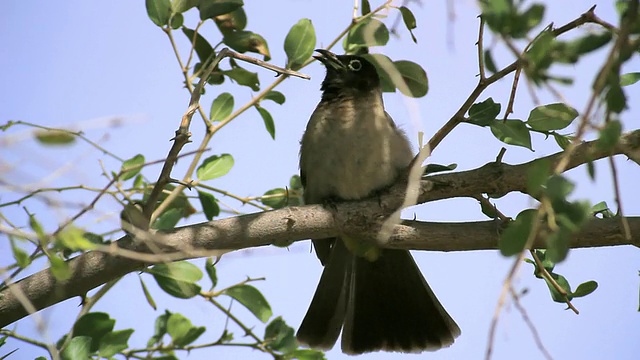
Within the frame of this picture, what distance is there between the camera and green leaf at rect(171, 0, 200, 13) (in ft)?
13.0

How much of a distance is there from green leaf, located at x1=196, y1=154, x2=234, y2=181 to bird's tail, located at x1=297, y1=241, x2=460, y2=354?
3.80ft

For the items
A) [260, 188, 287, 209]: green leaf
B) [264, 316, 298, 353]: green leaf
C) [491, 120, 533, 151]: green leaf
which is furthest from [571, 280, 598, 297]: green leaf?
[260, 188, 287, 209]: green leaf

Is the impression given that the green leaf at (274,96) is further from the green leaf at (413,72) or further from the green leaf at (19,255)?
the green leaf at (19,255)

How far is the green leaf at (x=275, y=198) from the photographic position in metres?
4.62

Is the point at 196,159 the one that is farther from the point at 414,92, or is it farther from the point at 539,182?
the point at 539,182

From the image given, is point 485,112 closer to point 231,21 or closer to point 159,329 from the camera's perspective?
point 231,21

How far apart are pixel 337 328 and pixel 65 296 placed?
2.07 metres

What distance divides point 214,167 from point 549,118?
1769mm

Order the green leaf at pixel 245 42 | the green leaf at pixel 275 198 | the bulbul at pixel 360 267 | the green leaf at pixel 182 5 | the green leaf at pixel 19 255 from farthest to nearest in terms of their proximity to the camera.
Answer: the bulbul at pixel 360 267 < the green leaf at pixel 275 198 < the green leaf at pixel 245 42 < the green leaf at pixel 182 5 < the green leaf at pixel 19 255

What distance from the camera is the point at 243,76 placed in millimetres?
4293

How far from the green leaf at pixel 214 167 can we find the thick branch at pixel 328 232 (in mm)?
637

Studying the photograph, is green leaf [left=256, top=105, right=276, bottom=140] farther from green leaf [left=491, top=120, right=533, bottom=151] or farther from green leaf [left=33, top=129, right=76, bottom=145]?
green leaf [left=33, top=129, right=76, bottom=145]

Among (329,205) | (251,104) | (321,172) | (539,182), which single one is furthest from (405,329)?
(539,182)

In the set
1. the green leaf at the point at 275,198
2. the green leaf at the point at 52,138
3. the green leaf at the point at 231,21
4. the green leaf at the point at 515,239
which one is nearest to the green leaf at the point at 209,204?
the green leaf at the point at 275,198
